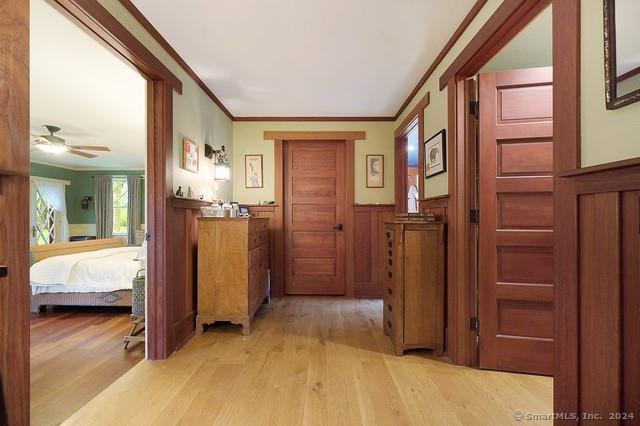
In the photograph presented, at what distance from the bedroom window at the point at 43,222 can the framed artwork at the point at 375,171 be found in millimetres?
7067

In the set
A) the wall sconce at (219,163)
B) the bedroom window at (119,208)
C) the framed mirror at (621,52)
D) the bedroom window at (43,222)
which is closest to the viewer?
the framed mirror at (621,52)

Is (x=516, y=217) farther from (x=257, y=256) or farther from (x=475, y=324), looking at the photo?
(x=257, y=256)

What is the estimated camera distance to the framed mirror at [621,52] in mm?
923

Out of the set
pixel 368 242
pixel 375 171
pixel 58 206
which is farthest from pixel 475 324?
pixel 58 206

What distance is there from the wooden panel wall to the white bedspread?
2677mm

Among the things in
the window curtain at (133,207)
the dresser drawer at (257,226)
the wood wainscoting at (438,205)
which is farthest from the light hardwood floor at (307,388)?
the window curtain at (133,207)

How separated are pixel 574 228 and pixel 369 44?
1.81m

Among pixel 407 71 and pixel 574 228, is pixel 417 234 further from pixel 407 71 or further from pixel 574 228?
pixel 407 71

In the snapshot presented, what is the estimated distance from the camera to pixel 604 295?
1.04m

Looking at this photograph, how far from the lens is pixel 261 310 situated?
3.32m

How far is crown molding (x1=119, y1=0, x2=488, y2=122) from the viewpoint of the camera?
72.4 inches

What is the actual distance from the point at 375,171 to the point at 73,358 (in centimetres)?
356

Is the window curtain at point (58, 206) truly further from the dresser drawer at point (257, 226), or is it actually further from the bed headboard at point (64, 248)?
the dresser drawer at point (257, 226)

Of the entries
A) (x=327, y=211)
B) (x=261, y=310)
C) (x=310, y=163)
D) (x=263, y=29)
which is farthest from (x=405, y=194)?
(x=263, y=29)
